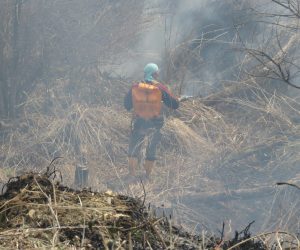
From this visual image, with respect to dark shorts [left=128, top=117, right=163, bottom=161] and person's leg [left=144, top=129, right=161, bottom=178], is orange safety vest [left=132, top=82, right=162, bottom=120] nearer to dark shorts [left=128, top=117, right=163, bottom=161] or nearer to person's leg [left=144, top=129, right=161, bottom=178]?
dark shorts [left=128, top=117, right=163, bottom=161]

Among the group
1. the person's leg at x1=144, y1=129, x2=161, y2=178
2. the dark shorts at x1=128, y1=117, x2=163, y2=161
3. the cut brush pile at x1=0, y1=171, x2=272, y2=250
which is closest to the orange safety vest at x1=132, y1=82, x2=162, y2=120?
the dark shorts at x1=128, y1=117, x2=163, y2=161

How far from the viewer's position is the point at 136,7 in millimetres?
11953

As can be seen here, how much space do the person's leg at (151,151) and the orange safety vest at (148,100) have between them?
0.33m

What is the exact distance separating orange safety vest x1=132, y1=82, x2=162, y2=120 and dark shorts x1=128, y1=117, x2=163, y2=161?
5.6 inches

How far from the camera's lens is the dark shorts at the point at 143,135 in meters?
8.91

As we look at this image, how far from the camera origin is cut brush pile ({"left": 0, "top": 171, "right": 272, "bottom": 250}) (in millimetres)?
1993

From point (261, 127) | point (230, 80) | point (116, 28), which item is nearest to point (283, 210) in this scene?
point (261, 127)

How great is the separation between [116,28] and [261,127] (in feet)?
14.0

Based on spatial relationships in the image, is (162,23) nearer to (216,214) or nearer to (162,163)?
(162,163)

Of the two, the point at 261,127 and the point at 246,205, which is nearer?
the point at 246,205

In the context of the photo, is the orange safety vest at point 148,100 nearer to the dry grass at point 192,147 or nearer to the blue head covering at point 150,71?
the blue head covering at point 150,71

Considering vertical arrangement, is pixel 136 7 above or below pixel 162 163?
above

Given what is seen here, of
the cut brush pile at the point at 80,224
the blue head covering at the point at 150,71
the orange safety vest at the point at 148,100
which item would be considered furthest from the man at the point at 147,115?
the cut brush pile at the point at 80,224

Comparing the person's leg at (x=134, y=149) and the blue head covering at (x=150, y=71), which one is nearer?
the person's leg at (x=134, y=149)
